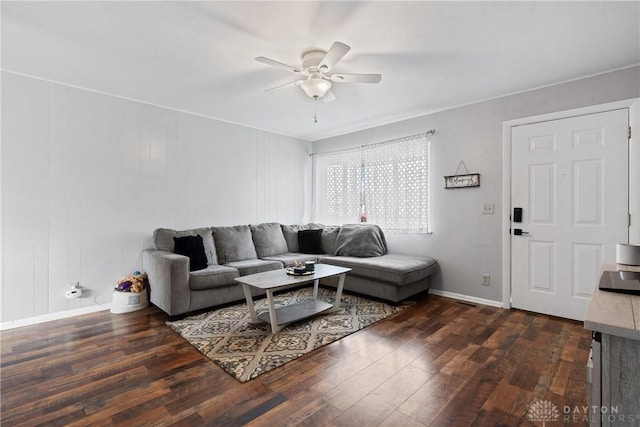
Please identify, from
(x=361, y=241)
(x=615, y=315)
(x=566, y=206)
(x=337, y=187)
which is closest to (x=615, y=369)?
(x=615, y=315)

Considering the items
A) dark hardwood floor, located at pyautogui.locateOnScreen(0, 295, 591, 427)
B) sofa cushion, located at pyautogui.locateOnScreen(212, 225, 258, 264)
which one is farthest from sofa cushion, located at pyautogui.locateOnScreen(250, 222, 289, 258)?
dark hardwood floor, located at pyautogui.locateOnScreen(0, 295, 591, 427)

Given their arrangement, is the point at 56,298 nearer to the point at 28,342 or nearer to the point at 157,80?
the point at 28,342

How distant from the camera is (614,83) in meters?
2.83

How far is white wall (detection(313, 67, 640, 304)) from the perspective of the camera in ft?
10.6

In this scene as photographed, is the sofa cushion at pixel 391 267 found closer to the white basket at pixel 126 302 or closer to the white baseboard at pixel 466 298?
the white baseboard at pixel 466 298

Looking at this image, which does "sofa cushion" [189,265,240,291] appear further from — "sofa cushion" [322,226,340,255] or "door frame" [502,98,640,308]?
"door frame" [502,98,640,308]

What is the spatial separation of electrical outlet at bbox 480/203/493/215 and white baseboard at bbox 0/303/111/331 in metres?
4.51

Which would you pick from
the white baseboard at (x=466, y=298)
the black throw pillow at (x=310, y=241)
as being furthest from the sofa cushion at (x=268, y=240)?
the white baseboard at (x=466, y=298)

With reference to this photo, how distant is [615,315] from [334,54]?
213 cm

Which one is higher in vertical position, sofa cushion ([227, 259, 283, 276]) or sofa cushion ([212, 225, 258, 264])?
sofa cushion ([212, 225, 258, 264])

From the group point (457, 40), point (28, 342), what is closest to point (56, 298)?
point (28, 342)

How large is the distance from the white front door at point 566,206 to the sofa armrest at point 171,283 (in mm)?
3603

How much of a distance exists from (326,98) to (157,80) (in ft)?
5.72

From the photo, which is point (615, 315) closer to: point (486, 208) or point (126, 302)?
point (486, 208)
